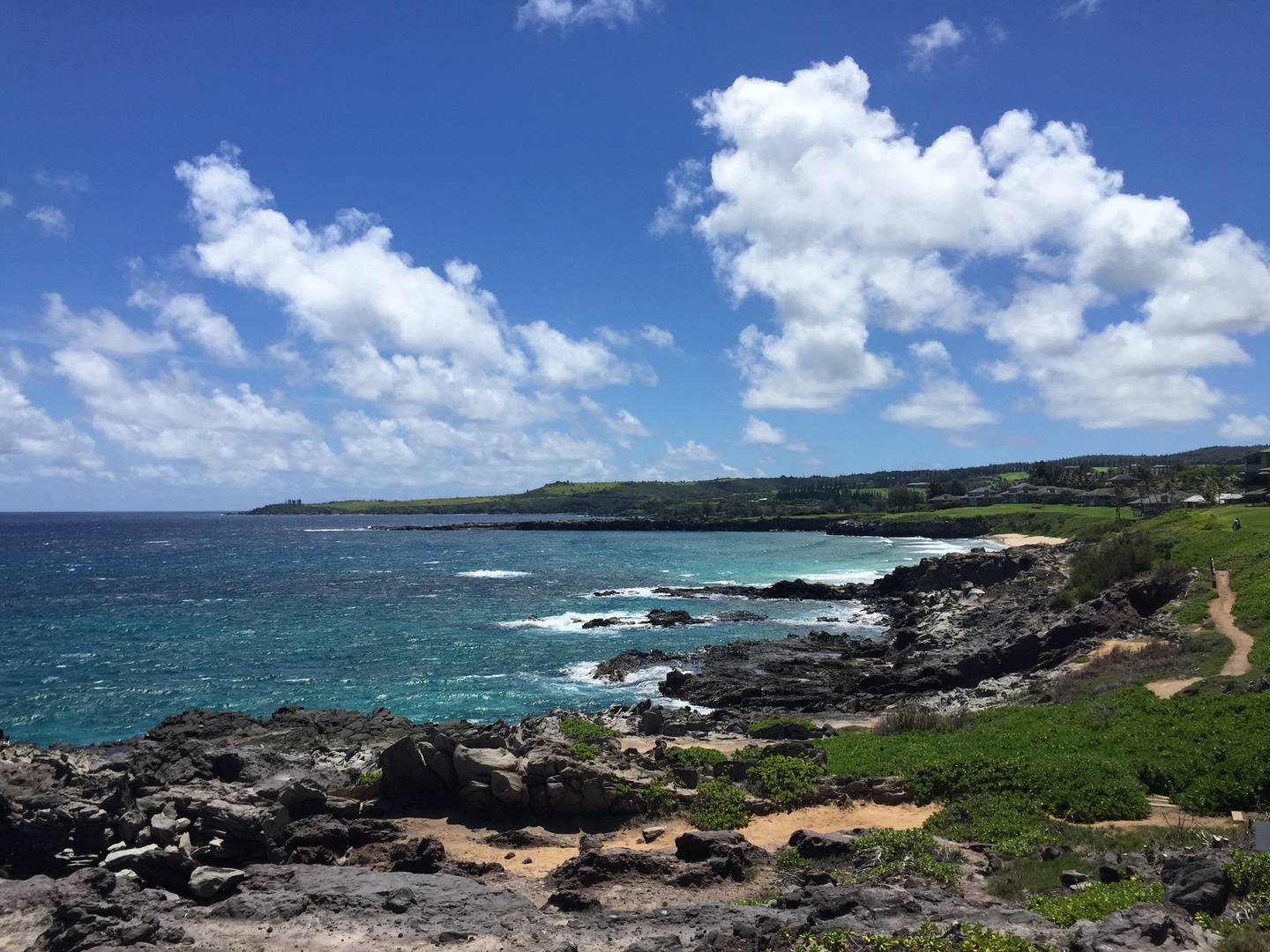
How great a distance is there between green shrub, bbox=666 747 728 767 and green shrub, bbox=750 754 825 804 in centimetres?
140

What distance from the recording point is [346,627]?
55844 mm

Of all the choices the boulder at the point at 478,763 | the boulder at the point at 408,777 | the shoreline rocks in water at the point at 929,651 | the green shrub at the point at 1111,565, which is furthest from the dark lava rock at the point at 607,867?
the green shrub at the point at 1111,565

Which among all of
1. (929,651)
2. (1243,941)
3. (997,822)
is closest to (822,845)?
(997,822)

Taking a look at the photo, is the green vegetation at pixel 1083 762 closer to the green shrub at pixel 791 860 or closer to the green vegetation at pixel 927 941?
the green shrub at pixel 791 860

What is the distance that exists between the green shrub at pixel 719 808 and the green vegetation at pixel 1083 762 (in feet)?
9.79

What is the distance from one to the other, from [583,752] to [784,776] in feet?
17.4

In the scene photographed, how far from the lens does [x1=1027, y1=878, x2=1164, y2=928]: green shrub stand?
9594 millimetres

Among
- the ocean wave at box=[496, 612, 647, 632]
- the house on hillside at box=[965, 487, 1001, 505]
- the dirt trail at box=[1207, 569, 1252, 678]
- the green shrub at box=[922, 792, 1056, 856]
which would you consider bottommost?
the ocean wave at box=[496, 612, 647, 632]

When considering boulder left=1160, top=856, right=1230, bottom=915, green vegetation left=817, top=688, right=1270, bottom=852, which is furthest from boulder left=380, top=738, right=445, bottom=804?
boulder left=1160, top=856, right=1230, bottom=915

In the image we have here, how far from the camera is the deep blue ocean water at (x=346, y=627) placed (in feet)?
120

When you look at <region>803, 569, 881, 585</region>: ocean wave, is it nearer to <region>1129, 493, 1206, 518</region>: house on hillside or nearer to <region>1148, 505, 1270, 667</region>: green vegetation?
<region>1148, 505, 1270, 667</region>: green vegetation

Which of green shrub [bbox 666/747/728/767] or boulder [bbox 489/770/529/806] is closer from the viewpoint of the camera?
boulder [bbox 489/770/529/806]

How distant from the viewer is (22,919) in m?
Answer: 12.2

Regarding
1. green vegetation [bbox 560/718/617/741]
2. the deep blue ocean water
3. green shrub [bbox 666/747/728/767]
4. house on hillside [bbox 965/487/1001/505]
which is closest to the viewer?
green shrub [bbox 666/747/728/767]
